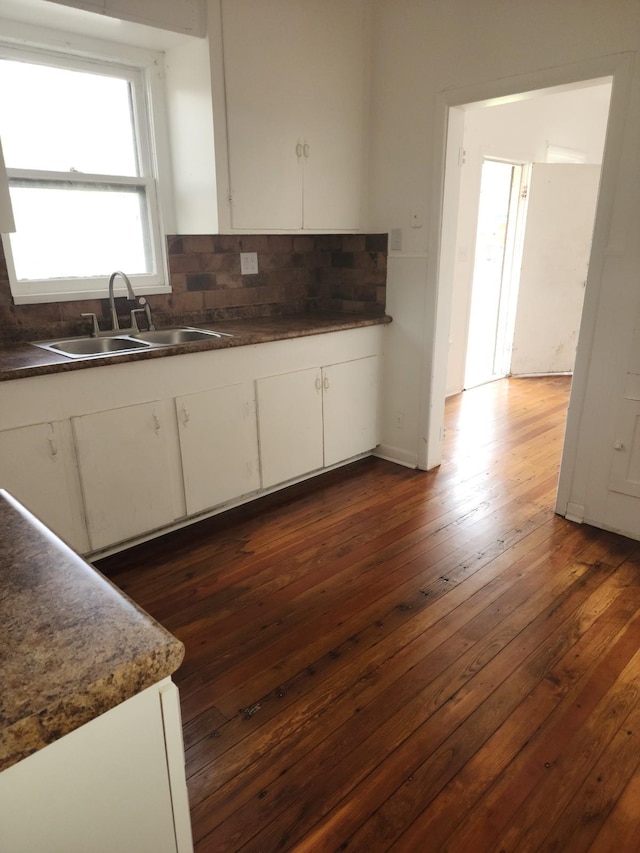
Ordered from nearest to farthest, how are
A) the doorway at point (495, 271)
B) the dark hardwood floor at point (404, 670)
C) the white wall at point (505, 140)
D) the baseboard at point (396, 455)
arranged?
the dark hardwood floor at point (404, 670) < the baseboard at point (396, 455) < the white wall at point (505, 140) < the doorway at point (495, 271)

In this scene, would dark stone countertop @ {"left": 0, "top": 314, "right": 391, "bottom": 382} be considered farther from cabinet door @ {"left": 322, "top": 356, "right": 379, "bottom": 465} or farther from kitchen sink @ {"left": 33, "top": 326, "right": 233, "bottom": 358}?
cabinet door @ {"left": 322, "top": 356, "right": 379, "bottom": 465}

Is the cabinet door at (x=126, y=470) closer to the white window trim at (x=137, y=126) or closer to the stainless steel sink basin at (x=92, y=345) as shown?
the stainless steel sink basin at (x=92, y=345)

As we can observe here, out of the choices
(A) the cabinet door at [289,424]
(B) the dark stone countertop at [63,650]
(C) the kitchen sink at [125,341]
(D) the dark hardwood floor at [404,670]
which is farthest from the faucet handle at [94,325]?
(B) the dark stone countertop at [63,650]

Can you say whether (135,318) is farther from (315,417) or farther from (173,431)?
(315,417)

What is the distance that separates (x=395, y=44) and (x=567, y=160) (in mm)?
3214

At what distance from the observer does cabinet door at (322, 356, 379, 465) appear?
3.30 m

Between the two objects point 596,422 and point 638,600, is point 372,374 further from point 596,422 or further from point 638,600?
point 638,600

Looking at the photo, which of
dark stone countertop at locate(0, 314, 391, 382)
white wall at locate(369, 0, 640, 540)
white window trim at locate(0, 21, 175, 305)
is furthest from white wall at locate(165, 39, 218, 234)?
white wall at locate(369, 0, 640, 540)

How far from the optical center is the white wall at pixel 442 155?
7.74 feet

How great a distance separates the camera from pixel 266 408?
2.96 meters

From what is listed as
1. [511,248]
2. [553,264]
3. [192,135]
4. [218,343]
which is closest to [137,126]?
[192,135]

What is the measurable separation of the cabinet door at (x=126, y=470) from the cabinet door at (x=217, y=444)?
8 centimetres

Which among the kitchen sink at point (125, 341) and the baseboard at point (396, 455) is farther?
the baseboard at point (396, 455)

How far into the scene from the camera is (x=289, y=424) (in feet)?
10.2
